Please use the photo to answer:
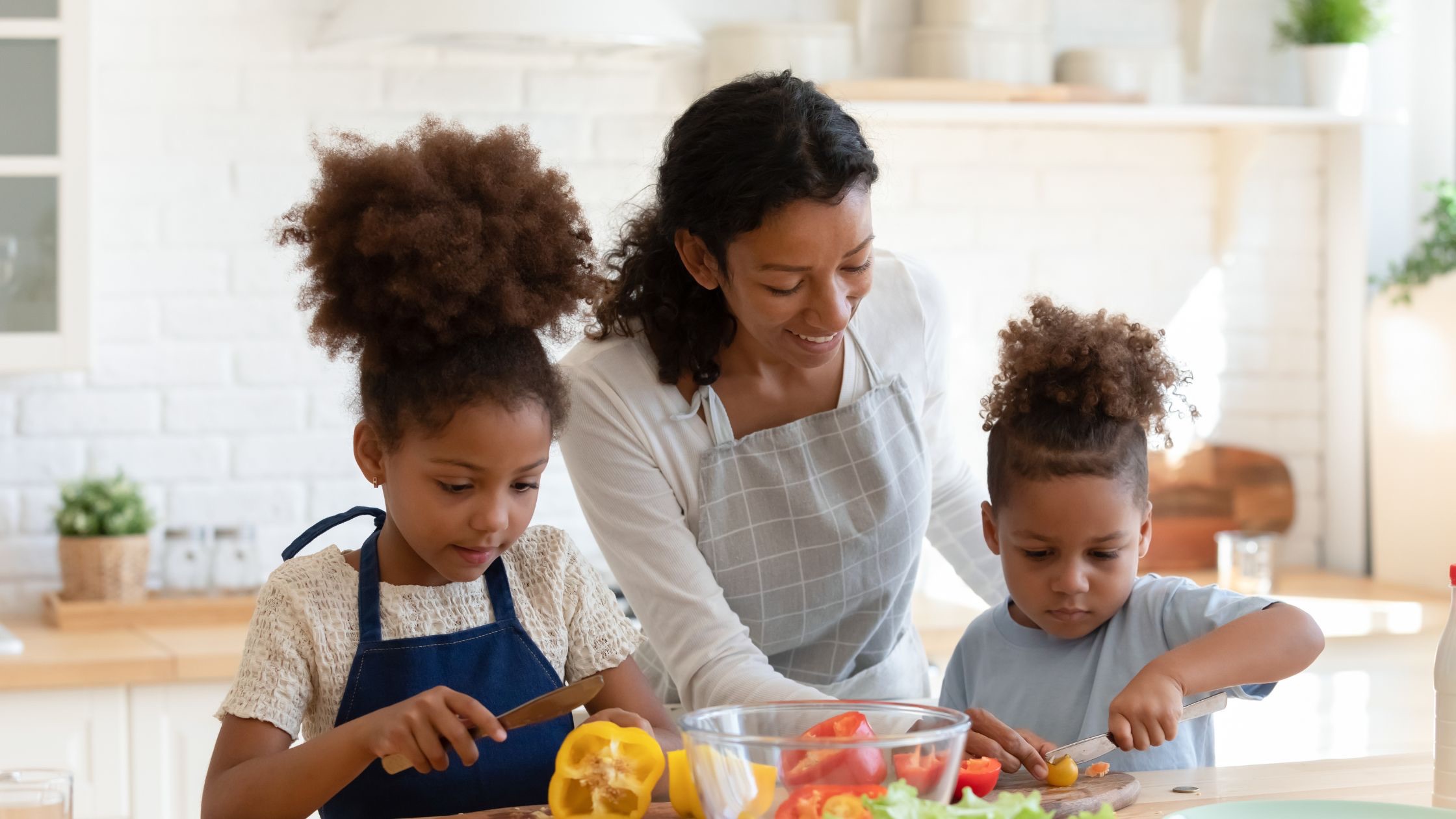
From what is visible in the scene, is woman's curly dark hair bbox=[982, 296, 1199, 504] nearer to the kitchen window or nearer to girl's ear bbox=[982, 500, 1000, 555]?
girl's ear bbox=[982, 500, 1000, 555]

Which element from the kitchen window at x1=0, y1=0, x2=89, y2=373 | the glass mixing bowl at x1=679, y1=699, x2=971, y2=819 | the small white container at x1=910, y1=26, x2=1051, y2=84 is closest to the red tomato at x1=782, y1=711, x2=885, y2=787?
the glass mixing bowl at x1=679, y1=699, x2=971, y2=819

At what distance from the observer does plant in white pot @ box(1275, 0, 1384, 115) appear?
3037 mm

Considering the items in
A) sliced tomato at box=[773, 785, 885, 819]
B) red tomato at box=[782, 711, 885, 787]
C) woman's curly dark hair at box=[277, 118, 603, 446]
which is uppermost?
woman's curly dark hair at box=[277, 118, 603, 446]

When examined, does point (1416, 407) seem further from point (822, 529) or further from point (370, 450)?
point (370, 450)

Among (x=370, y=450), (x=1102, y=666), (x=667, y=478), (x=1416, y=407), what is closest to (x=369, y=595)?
(x=370, y=450)

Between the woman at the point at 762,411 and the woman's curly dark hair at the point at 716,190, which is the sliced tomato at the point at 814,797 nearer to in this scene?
the woman at the point at 762,411

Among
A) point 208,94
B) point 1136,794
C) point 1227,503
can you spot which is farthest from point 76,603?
point 1227,503

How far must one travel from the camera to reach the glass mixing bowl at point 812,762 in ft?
2.98

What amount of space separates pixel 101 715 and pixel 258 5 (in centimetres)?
129

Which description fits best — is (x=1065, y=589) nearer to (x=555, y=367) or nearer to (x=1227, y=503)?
(x=555, y=367)

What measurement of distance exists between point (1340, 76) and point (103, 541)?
2499mm

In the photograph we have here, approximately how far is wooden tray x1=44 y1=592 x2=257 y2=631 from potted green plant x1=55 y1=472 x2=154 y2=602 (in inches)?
1.2

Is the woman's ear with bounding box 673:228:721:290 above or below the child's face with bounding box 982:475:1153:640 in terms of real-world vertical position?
above

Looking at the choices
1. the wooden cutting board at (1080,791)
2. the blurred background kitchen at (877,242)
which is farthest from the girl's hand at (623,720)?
the blurred background kitchen at (877,242)
